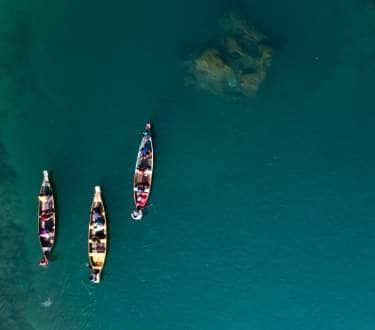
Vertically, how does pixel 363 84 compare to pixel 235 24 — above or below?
below

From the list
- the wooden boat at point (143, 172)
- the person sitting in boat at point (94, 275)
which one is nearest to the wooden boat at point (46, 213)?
the person sitting in boat at point (94, 275)

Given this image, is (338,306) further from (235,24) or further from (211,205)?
(235,24)

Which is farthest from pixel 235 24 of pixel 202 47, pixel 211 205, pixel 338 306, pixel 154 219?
pixel 338 306

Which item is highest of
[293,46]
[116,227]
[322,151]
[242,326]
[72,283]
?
[293,46]

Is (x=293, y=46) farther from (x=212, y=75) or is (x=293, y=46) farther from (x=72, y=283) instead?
(x=72, y=283)

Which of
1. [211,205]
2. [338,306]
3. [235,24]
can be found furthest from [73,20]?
[338,306]

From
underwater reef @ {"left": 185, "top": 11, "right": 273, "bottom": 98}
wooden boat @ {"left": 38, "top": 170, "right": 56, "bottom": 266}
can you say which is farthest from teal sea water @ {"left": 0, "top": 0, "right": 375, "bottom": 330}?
underwater reef @ {"left": 185, "top": 11, "right": 273, "bottom": 98}
